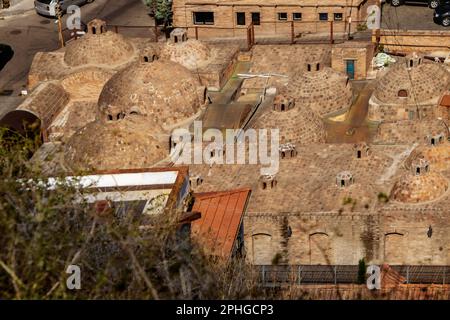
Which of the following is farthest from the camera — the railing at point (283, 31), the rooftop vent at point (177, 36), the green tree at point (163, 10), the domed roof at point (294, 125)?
the green tree at point (163, 10)

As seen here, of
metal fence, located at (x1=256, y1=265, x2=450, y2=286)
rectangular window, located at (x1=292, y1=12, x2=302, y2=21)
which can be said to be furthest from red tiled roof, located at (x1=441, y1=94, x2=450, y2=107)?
rectangular window, located at (x1=292, y1=12, x2=302, y2=21)

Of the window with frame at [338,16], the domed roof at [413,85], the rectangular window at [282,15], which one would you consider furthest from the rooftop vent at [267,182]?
the rectangular window at [282,15]

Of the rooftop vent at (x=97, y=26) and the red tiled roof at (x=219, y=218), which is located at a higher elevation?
the rooftop vent at (x=97, y=26)

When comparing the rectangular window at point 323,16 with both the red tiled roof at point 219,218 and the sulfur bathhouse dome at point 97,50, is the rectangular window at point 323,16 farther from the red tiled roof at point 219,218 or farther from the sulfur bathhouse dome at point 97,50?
the red tiled roof at point 219,218

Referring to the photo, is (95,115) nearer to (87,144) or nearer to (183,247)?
(87,144)

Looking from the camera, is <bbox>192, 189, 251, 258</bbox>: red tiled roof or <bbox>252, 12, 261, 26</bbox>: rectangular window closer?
<bbox>192, 189, 251, 258</bbox>: red tiled roof

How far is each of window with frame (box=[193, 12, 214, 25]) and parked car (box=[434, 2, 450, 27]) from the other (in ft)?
52.8

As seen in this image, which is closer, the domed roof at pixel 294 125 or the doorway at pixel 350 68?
the domed roof at pixel 294 125

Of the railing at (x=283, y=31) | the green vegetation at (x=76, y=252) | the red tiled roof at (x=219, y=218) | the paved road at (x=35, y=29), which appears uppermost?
the green vegetation at (x=76, y=252)

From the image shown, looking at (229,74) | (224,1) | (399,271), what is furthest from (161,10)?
(399,271)

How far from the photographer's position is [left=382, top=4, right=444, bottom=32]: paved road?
73.6 m

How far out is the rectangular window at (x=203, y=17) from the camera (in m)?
73.2

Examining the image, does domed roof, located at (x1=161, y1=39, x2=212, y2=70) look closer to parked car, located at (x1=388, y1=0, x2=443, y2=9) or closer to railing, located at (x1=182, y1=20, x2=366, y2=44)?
railing, located at (x1=182, y1=20, x2=366, y2=44)

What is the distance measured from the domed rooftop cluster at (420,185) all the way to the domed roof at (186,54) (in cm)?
1953
